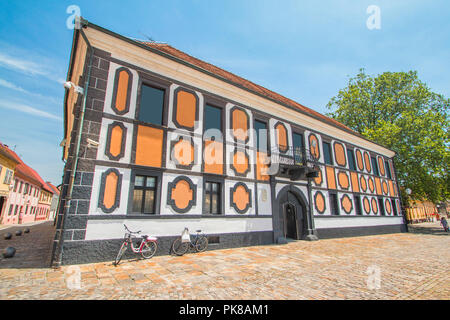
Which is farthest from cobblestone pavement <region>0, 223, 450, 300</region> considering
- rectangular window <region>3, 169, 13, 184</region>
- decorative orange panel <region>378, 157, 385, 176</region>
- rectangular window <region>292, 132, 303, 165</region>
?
rectangular window <region>3, 169, 13, 184</region>

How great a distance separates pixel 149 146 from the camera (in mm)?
8562

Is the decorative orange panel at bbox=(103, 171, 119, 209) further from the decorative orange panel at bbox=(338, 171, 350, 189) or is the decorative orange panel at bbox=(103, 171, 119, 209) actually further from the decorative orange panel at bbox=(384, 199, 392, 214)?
the decorative orange panel at bbox=(384, 199, 392, 214)

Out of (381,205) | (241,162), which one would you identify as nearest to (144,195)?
(241,162)

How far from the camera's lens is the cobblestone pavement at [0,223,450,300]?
410cm

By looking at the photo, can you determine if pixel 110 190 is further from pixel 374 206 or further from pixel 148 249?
pixel 374 206

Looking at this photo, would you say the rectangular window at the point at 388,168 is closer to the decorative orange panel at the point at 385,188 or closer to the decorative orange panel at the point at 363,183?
the decorative orange panel at the point at 385,188

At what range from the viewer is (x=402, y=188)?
83.0 ft

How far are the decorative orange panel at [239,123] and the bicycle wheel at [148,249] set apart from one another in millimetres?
6555

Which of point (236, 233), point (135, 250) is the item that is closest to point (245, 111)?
point (236, 233)

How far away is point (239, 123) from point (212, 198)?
452 cm

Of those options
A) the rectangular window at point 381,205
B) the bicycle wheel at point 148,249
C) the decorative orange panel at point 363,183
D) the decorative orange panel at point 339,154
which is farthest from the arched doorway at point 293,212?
the rectangular window at point 381,205

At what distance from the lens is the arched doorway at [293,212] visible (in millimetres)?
12827

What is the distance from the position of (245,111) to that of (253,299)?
33.0 ft
